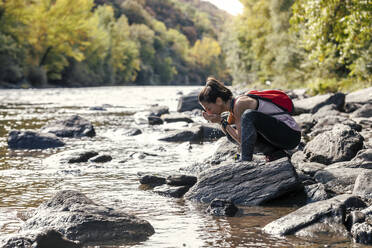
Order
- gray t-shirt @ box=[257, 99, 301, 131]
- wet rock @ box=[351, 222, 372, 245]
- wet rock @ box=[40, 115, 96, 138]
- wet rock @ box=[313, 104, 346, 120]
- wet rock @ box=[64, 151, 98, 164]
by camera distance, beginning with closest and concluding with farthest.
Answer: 1. wet rock @ box=[351, 222, 372, 245]
2. gray t-shirt @ box=[257, 99, 301, 131]
3. wet rock @ box=[64, 151, 98, 164]
4. wet rock @ box=[40, 115, 96, 138]
5. wet rock @ box=[313, 104, 346, 120]

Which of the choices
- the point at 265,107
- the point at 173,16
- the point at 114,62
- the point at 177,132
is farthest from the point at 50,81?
the point at 173,16

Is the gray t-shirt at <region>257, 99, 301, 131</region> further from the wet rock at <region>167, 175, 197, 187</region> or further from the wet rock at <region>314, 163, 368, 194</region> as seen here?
the wet rock at <region>167, 175, 197, 187</region>

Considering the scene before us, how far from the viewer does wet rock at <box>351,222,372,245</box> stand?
3.61m

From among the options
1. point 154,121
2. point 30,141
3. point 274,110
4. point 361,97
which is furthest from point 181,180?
point 361,97

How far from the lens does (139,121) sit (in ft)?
49.2

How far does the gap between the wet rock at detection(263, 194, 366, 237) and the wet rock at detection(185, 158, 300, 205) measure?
74cm

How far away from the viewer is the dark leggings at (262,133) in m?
5.29

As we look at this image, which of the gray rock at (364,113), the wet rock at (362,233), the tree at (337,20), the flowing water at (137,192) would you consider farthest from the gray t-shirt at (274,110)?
the gray rock at (364,113)

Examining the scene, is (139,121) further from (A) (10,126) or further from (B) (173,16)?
(B) (173,16)

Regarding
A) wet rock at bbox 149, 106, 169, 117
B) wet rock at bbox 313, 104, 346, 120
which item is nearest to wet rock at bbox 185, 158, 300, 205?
wet rock at bbox 313, 104, 346, 120

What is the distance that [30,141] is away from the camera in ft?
31.2

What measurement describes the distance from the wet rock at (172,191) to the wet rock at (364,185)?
1.94m

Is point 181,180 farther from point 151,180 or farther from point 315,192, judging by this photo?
point 315,192

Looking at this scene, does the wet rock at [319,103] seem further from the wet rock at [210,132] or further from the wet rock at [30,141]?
the wet rock at [30,141]
